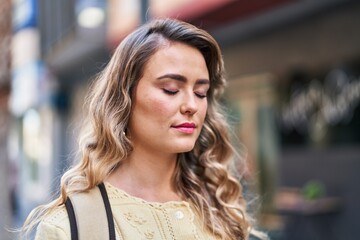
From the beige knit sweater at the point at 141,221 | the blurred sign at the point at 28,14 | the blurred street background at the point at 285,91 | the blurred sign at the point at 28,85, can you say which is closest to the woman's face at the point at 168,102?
the beige knit sweater at the point at 141,221

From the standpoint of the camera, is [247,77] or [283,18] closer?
[283,18]

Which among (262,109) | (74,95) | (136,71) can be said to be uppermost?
(136,71)

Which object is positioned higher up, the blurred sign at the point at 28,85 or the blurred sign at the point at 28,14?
the blurred sign at the point at 28,14

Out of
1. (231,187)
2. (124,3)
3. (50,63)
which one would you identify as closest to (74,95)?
(50,63)

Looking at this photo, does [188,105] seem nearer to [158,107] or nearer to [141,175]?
[158,107]

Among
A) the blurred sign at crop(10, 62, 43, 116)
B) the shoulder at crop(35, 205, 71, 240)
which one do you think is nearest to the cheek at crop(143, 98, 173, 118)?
the shoulder at crop(35, 205, 71, 240)

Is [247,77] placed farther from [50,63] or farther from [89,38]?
[50,63]

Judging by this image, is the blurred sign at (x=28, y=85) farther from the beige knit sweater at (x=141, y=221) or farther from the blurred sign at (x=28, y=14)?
the beige knit sweater at (x=141, y=221)

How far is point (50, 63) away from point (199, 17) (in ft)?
33.7

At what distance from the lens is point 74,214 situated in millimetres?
2180

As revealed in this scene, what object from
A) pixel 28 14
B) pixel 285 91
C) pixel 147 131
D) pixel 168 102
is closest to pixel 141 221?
pixel 147 131

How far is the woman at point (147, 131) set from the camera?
230 centimetres

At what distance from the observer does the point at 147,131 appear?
233 centimetres

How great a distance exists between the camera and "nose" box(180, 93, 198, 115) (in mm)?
2324
